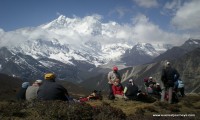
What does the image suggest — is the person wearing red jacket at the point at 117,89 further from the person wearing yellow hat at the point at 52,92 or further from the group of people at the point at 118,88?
the person wearing yellow hat at the point at 52,92

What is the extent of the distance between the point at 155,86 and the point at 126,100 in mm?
6209

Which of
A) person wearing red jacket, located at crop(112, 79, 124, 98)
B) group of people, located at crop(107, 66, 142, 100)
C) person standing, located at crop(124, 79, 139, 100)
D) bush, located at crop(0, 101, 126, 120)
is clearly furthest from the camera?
person wearing red jacket, located at crop(112, 79, 124, 98)

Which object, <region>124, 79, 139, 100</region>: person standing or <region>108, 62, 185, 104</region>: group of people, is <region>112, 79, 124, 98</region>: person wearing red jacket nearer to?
<region>108, 62, 185, 104</region>: group of people

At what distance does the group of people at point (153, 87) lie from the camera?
79.0ft

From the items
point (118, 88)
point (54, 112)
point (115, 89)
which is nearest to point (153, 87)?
point (118, 88)

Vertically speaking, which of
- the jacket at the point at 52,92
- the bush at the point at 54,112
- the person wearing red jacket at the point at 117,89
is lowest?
the bush at the point at 54,112

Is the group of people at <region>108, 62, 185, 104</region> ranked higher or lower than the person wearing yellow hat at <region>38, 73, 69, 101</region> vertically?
higher

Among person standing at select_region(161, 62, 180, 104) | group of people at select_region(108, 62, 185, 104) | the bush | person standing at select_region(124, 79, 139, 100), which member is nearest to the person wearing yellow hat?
the bush

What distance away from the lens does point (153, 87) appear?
107 ft

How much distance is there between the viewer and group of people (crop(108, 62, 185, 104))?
24078 mm

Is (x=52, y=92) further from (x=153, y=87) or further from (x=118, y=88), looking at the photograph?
(x=153, y=87)

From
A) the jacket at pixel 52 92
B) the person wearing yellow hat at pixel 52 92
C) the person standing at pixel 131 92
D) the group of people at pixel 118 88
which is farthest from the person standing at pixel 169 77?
the jacket at pixel 52 92

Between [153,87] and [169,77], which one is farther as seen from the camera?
[153,87]

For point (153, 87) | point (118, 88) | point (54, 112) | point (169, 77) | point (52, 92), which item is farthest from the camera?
point (153, 87)
